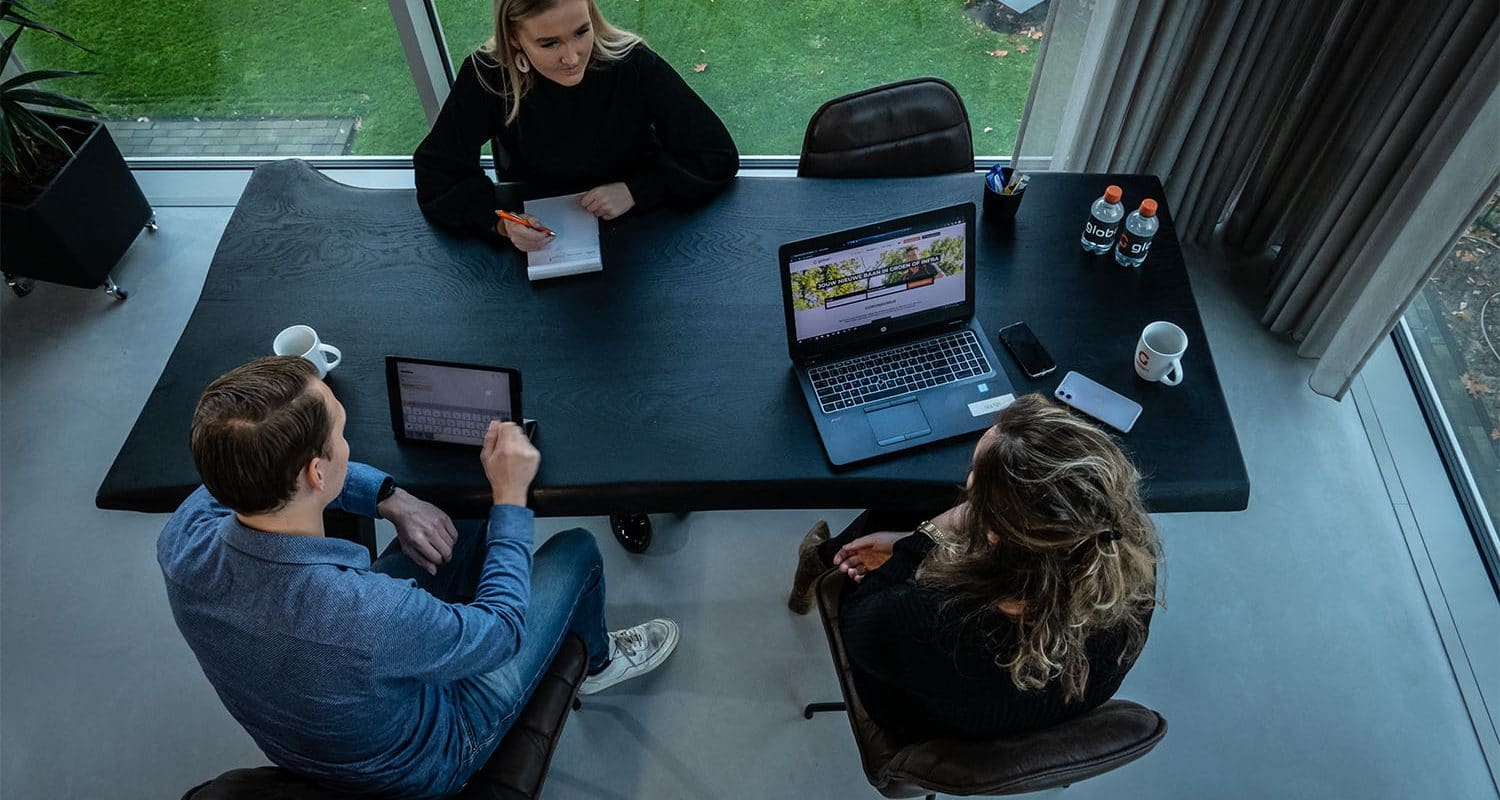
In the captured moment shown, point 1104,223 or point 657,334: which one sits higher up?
point 1104,223

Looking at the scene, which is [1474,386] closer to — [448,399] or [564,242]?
[564,242]

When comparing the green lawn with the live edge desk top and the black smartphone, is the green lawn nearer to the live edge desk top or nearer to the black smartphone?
the live edge desk top

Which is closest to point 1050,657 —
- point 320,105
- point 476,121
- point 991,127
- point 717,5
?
point 476,121

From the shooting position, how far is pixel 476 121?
2.14 metres

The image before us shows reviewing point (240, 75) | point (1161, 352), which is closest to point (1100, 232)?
point (1161, 352)

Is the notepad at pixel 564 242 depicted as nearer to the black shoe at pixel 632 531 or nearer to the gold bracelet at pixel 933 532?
the black shoe at pixel 632 531

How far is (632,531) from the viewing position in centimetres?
245

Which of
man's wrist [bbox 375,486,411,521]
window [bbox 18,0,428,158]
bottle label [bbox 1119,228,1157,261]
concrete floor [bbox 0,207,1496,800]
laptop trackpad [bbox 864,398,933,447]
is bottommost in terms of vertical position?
concrete floor [bbox 0,207,1496,800]

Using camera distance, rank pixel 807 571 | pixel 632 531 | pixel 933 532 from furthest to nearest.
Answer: pixel 632 531, pixel 807 571, pixel 933 532

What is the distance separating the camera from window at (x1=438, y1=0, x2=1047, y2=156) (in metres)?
3.31

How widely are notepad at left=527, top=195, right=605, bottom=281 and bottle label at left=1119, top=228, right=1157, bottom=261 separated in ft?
3.56

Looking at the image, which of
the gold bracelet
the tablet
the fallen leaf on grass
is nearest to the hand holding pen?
the tablet

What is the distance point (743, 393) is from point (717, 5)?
79.6 inches

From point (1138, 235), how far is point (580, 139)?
1.22 m
